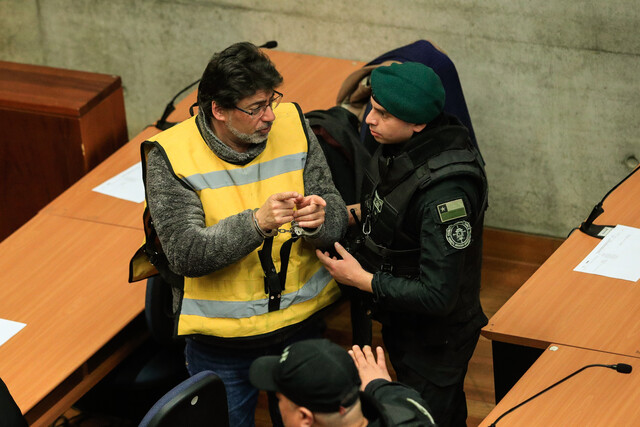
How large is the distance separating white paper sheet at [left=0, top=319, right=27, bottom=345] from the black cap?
4.56ft

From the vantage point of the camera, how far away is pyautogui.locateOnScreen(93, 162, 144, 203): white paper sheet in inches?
152

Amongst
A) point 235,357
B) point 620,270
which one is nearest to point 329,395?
point 235,357

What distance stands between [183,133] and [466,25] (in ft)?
7.58

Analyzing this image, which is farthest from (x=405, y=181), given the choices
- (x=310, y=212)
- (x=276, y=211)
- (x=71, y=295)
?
(x=71, y=295)

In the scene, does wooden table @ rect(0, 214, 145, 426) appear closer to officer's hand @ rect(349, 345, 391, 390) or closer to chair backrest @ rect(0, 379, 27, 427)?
chair backrest @ rect(0, 379, 27, 427)

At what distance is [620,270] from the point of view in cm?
317

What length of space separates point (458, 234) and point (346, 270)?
361 mm

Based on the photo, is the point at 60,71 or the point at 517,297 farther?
the point at 60,71

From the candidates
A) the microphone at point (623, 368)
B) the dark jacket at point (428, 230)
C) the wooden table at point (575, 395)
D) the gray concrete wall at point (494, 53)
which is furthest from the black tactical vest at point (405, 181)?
the gray concrete wall at point (494, 53)

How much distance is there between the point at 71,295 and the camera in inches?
130

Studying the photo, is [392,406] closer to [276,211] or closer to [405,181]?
[276,211]

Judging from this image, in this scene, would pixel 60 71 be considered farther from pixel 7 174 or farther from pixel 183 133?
pixel 183 133

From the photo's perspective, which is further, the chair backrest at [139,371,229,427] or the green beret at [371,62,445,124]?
the green beret at [371,62,445,124]

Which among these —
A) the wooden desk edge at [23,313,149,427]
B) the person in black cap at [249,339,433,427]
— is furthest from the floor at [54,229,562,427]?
the person in black cap at [249,339,433,427]
